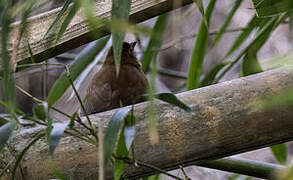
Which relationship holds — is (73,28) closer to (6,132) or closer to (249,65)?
(6,132)

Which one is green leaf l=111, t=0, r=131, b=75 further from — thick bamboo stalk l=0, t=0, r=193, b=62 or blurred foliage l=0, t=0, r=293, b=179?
thick bamboo stalk l=0, t=0, r=193, b=62

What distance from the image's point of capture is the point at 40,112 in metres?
1.10

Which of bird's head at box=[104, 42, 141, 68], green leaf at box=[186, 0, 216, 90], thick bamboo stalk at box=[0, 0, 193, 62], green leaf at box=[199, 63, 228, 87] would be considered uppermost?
bird's head at box=[104, 42, 141, 68]

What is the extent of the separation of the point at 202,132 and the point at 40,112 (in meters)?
0.38

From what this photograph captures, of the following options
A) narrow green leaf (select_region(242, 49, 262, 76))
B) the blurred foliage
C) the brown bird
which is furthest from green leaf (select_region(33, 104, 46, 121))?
narrow green leaf (select_region(242, 49, 262, 76))

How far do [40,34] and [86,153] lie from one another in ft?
1.10

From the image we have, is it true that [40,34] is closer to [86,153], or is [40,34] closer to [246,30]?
[86,153]

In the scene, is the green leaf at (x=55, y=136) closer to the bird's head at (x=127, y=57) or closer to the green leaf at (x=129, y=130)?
the green leaf at (x=129, y=130)

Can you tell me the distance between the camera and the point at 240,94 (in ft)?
A: 4.13

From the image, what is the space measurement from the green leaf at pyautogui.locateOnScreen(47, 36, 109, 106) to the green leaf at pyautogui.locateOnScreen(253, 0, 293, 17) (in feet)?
1.92

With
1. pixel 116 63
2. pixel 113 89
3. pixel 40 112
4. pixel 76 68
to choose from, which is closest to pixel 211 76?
pixel 113 89

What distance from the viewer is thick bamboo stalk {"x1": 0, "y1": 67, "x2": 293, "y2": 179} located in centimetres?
124

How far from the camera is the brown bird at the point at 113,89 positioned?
180 centimetres

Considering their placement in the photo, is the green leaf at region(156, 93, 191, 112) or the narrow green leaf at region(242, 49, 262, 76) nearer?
the green leaf at region(156, 93, 191, 112)
